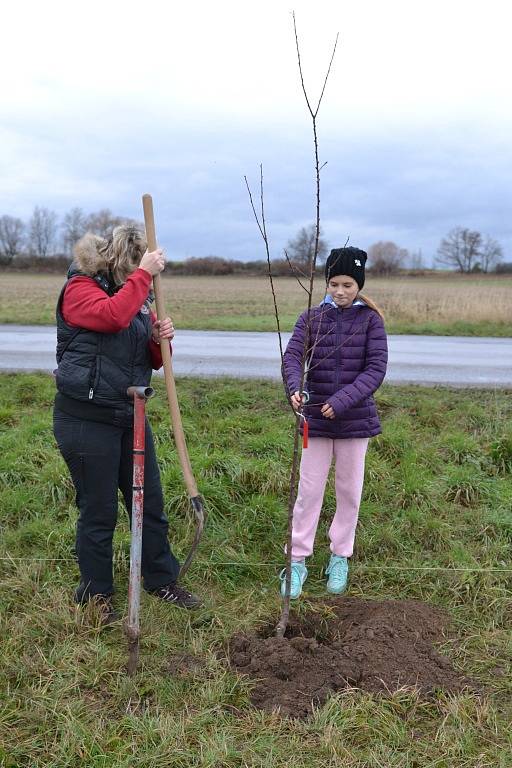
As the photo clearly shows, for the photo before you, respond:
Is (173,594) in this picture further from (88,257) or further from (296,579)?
(88,257)

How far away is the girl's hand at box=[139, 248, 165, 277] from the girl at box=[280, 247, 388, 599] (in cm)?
92

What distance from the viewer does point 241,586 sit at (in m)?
4.39

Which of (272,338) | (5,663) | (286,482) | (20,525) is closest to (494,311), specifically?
(272,338)

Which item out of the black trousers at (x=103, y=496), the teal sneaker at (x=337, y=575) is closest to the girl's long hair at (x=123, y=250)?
the black trousers at (x=103, y=496)

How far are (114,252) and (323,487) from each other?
1815 millimetres

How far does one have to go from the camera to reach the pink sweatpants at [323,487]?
4117 millimetres

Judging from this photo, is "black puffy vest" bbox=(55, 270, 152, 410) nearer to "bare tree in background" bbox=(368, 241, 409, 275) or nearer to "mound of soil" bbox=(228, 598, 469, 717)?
"mound of soil" bbox=(228, 598, 469, 717)

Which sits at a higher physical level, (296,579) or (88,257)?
(88,257)

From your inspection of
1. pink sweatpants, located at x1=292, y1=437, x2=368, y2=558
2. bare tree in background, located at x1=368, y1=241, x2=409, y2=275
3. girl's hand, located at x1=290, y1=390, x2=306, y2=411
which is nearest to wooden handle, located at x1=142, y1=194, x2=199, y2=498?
girl's hand, located at x1=290, y1=390, x2=306, y2=411

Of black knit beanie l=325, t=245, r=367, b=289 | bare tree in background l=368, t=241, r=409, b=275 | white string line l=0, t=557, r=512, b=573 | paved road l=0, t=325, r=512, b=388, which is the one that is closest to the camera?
black knit beanie l=325, t=245, r=367, b=289

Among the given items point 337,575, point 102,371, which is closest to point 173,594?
point 337,575

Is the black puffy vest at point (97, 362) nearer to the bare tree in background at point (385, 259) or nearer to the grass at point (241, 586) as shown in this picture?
the grass at point (241, 586)

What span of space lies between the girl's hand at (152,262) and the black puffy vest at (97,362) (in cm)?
27

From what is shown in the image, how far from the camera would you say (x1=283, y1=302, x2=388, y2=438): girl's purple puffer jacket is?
398 cm
